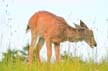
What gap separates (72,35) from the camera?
13.9 meters

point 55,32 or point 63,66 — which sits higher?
point 55,32

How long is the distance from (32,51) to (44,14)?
4.90 feet

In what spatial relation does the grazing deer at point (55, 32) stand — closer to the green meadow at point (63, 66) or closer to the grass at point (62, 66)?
the green meadow at point (63, 66)

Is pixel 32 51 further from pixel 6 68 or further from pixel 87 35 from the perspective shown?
pixel 6 68

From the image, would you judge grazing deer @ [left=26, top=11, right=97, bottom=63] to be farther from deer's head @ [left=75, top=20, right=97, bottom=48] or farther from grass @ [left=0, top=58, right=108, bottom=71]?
grass @ [left=0, top=58, right=108, bottom=71]

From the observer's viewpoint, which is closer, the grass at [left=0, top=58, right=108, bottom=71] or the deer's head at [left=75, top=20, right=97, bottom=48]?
the grass at [left=0, top=58, right=108, bottom=71]

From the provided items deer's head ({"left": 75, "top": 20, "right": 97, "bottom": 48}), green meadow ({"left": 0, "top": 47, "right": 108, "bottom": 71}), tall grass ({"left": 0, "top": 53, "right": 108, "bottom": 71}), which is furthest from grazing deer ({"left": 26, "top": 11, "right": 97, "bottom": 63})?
tall grass ({"left": 0, "top": 53, "right": 108, "bottom": 71})

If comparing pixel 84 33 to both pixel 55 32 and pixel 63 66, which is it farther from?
pixel 63 66

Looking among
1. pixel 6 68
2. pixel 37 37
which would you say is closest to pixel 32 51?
pixel 37 37

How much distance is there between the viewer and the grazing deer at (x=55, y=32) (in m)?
13.6

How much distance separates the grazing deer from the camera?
13.6 meters

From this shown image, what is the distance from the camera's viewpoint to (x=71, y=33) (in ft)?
45.8

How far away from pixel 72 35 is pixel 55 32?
1.90 feet

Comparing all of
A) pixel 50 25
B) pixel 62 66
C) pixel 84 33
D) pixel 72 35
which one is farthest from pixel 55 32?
pixel 62 66
